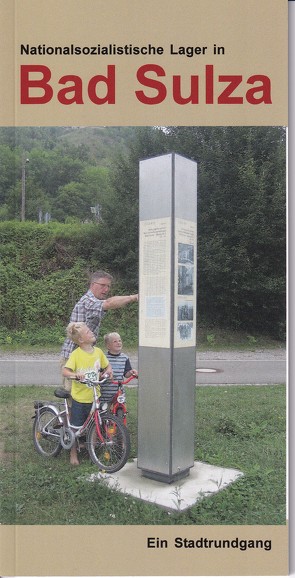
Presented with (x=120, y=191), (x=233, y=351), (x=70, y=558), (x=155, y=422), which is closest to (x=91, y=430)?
(x=155, y=422)

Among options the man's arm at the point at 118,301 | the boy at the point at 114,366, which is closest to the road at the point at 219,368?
the boy at the point at 114,366

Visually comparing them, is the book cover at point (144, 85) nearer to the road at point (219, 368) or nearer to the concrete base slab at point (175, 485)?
the concrete base slab at point (175, 485)

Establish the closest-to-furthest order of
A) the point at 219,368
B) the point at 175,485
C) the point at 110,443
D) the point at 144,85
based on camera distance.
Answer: the point at 144,85 → the point at 175,485 → the point at 110,443 → the point at 219,368

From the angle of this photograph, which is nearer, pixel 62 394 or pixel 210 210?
pixel 62 394

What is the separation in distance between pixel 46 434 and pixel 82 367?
886mm

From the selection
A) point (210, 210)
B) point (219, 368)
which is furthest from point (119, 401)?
point (210, 210)

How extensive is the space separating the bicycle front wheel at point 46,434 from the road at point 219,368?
8.65ft

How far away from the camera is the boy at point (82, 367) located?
479 cm

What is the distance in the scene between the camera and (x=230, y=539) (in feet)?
12.6

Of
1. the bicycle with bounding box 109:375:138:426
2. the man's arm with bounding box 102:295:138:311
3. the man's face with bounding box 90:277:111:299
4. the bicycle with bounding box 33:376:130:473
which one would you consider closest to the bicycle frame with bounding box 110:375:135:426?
the bicycle with bounding box 109:375:138:426

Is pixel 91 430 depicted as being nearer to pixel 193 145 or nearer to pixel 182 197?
pixel 182 197

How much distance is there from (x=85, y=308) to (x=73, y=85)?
208 centimetres

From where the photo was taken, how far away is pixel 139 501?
161 inches

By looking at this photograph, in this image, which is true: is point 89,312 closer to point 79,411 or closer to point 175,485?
point 79,411
